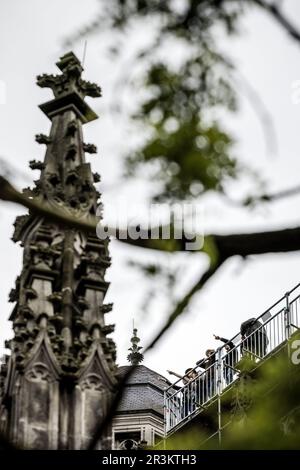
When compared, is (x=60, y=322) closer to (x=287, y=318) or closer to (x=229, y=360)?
Result: (x=287, y=318)

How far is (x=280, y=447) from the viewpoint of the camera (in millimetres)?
10758

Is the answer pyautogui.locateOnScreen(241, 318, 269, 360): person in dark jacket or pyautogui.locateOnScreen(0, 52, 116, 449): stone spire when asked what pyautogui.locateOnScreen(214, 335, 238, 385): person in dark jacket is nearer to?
pyautogui.locateOnScreen(241, 318, 269, 360): person in dark jacket

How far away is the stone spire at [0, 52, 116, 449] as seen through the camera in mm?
13953

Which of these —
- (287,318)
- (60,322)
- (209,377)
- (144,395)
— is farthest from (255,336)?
(144,395)

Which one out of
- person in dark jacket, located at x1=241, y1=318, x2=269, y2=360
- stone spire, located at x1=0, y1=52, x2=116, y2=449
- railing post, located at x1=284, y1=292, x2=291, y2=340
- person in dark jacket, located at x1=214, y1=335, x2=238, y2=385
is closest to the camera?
stone spire, located at x1=0, y1=52, x2=116, y2=449

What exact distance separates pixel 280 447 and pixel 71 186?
6.03m

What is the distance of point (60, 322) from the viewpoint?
48.5 ft

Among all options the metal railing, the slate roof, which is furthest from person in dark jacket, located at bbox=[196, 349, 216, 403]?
the slate roof

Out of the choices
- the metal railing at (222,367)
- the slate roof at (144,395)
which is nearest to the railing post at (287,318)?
the metal railing at (222,367)

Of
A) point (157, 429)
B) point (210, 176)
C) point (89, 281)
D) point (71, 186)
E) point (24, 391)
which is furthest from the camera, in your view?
point (157, 429)

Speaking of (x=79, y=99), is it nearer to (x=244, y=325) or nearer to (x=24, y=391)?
(x=24, y=391)

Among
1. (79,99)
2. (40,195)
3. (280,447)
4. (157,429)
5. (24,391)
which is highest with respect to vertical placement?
(157,429)

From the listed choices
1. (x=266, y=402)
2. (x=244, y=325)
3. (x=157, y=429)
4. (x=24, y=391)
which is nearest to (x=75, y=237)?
(x=24, y=391)

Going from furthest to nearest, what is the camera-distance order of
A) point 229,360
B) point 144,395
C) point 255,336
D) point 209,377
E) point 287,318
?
point 144,395
point 209,377
point 229,360
point 255,336
point 287,318
